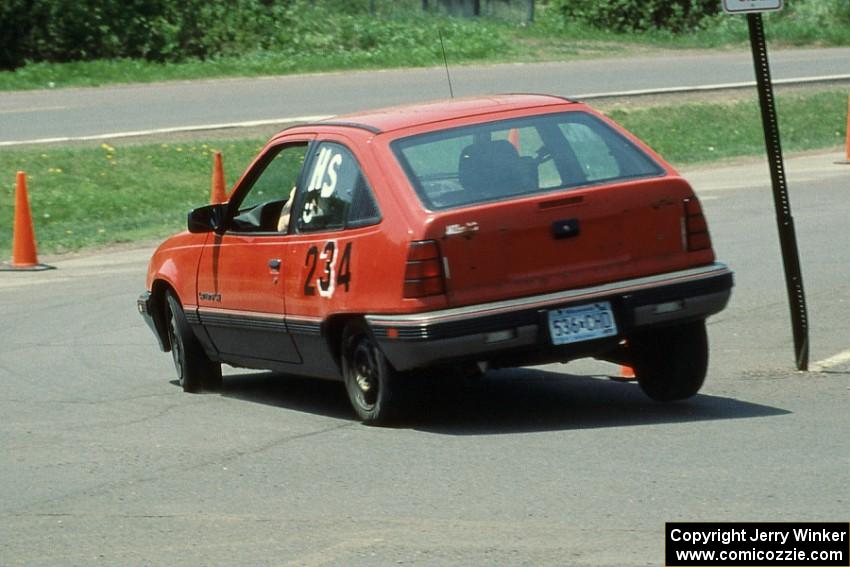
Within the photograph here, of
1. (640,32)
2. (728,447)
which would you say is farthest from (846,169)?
(640,32)

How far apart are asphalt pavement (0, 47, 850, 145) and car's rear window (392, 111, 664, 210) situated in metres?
17.9

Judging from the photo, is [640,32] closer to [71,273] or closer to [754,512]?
[71,273]

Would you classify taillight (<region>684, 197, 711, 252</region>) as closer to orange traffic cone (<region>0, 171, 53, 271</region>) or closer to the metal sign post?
the metal sign post

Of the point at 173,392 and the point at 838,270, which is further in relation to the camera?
the point at 838,270

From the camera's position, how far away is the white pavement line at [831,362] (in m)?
9.67

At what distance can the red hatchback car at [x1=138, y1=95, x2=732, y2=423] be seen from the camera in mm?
7926

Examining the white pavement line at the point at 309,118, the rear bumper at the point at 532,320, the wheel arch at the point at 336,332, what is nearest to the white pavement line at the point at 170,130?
the white pavement line at the point at 309,118

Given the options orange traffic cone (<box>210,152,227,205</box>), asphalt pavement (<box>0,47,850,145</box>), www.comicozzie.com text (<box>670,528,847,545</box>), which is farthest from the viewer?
asphalt pavement (<box>0,47,850,145</box>)

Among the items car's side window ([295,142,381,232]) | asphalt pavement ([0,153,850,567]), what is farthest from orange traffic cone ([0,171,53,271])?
car's side window ([295,142,381,232])

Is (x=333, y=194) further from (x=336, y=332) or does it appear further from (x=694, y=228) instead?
(x=694, y=228)

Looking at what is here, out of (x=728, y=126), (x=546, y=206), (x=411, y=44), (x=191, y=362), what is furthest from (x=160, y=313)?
(x=411, y=44)

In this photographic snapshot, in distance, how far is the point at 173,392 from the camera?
10.3 metres

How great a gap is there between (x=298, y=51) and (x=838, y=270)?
2854 centimetres

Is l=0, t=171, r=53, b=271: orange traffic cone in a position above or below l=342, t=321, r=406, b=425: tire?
above
